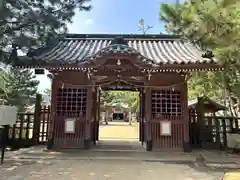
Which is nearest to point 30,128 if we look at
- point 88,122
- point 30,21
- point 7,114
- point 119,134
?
point 88,122

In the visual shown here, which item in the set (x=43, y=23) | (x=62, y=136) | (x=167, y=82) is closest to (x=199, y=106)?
(x=167, y=82)

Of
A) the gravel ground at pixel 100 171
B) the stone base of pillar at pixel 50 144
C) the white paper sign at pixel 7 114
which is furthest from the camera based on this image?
the stone base of pillar at pixel 50 144

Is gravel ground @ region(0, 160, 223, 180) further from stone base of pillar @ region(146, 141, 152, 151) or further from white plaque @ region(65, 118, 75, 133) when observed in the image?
white plaque @ region(65, 118, 75, 133)

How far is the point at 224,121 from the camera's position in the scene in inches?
340

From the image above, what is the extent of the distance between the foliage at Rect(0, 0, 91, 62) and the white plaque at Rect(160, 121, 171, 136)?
4490mm

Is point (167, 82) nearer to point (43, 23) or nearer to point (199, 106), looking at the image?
point (199, 106)

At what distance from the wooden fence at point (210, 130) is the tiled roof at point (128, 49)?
7.77ft

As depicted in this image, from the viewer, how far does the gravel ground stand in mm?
4871

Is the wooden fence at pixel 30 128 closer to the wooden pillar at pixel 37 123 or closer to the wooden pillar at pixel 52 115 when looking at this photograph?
the wooden pillar at pixel 37 123

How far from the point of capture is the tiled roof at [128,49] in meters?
7.27

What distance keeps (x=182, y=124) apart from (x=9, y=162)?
17.6 feet

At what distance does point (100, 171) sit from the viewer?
535cm

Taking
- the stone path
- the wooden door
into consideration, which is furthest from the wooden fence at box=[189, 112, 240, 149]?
the wooden door

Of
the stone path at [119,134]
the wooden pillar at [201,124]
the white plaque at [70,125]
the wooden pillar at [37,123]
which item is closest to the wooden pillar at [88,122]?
the white plaque at [70,125]
